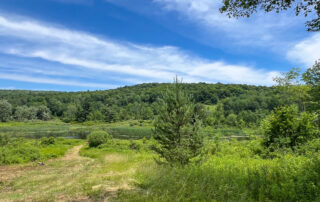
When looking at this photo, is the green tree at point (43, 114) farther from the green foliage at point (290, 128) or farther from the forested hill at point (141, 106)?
the green foliage at point (290, 128)

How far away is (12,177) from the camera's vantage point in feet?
42.3

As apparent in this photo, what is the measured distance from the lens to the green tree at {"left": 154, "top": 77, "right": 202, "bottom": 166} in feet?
33.4

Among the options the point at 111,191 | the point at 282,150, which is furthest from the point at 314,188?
the point at 282,150

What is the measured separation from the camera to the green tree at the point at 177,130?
1017cm

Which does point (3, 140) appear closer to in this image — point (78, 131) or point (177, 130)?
point (177, 130)

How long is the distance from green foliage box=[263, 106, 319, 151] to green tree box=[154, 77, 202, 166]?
9097 millimetres

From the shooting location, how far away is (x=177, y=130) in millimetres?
10445

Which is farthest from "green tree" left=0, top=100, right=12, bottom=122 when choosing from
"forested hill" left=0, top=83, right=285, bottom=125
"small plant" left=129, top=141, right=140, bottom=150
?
"small plant" left=129, top=141, right=140, bottom=150

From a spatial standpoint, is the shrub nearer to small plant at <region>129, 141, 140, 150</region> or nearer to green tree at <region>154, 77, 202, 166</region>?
small plant at <region>129, 141, 140, 150</region>

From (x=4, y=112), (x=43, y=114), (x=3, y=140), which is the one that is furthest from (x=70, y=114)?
(x=3, y=140)

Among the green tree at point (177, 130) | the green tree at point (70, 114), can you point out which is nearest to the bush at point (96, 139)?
the green tree at point (177, 130)

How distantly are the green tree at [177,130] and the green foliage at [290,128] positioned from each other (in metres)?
9.10

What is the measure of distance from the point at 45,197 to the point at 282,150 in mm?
15266

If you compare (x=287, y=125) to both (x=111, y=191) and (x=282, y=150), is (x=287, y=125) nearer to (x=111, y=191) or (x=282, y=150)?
(x=282, y=150)
